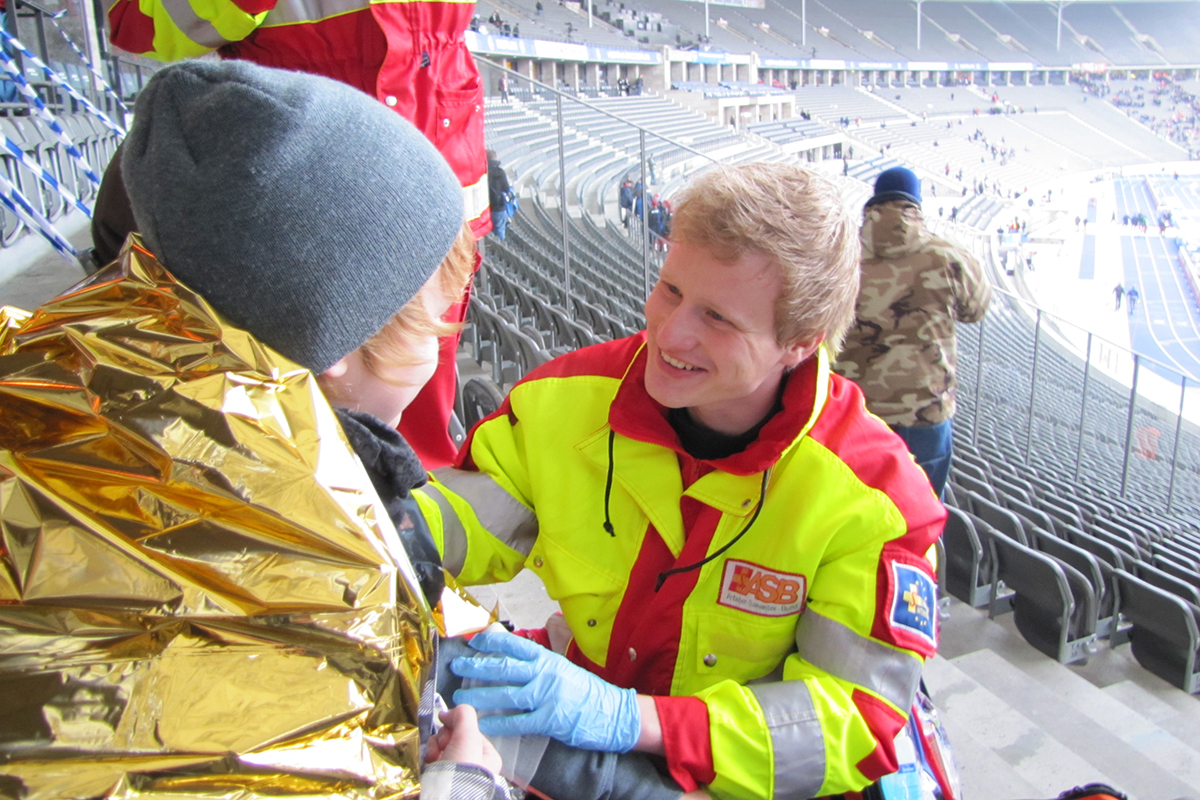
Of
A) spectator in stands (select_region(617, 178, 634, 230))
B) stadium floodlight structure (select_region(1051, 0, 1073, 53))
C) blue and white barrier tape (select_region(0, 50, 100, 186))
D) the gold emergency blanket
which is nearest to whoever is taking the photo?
the gold emergency blanket

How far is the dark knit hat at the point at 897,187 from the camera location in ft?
7.10

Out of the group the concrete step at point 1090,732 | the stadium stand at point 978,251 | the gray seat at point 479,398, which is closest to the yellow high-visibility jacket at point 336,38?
the gray seat at point 479,398

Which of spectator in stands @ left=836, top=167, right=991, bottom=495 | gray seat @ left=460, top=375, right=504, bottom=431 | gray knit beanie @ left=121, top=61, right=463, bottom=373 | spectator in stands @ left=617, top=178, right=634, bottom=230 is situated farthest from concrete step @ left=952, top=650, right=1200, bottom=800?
spectator in stands @ left=617, top=178, right=634, bottom=230

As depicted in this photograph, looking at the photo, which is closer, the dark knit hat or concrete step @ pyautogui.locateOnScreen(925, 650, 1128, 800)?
concrete step @ pyautogui.locateOnScreen(925, 650, 1128, 800)

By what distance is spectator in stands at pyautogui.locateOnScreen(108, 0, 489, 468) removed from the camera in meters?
1.27

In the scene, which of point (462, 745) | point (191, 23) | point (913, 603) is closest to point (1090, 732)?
point (913, 603)

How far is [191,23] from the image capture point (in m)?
1.26

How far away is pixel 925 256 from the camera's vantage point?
2133 mm

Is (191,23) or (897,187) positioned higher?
(191,23)

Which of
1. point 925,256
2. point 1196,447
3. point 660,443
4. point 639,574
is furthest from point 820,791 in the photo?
point 1196,447

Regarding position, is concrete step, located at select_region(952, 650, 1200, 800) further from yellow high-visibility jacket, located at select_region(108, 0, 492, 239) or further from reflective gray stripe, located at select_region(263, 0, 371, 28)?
reflective gray stripe, located at select_region(263, 0, 371, 28)

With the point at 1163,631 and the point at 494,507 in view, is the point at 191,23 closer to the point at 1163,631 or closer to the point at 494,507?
the point at 494,507

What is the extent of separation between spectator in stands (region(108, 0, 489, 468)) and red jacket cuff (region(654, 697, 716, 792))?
0.62 m

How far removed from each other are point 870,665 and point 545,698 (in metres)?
0.37
